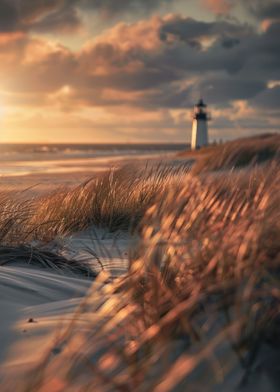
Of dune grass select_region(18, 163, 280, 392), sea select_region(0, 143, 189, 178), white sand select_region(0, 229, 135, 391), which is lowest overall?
sea select_region(0, 143, 189, 178)

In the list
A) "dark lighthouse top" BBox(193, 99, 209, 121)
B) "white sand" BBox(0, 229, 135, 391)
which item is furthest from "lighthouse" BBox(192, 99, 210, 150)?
"white sand" BBox(0, 229, 135, 391)

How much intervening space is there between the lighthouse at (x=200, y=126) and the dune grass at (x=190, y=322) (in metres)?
37.2

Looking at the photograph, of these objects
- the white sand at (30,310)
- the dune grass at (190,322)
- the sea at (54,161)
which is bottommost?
the sea at (54,161)

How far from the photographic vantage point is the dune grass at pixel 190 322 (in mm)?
1149

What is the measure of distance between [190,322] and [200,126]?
1512 inches

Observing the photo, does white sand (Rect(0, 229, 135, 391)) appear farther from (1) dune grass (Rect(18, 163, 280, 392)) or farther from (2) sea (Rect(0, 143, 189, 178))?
(2) sea (Rect(0, 143, 189, 178))

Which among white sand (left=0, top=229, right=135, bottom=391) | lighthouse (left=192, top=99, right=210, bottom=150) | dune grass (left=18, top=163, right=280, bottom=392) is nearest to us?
dune grass (left=18, top=163, right=280, bottom=392)

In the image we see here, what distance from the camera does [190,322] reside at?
52.1 inches

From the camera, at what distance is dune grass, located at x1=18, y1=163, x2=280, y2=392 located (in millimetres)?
1149

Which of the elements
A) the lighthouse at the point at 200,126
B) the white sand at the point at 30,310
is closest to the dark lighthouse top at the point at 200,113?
the lighthouse at the point at 200,126

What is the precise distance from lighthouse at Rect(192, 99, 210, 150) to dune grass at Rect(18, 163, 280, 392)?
122 feet

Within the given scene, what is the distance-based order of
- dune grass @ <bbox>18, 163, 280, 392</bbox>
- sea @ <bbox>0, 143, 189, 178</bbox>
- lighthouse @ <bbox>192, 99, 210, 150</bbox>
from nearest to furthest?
dune grass @ <bbox>18, 163, 280, 392</bbox> → sea @ <bbox>0, 143, 189, 178</bbox> → lighthouse @ <bbox>192, 99, 210, 150</bbox>

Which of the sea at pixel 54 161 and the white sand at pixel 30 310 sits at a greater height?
the white sand at pixel 30 310

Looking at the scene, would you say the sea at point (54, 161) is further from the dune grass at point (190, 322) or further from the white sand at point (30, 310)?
the dune grass at point (190, 322)
